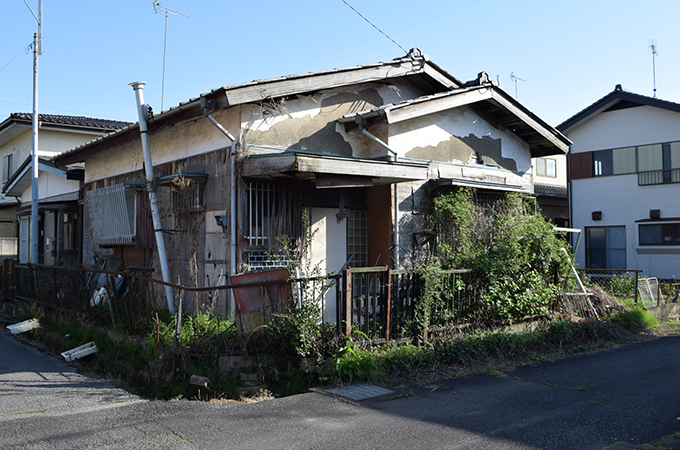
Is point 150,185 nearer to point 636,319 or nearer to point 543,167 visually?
point 636,319

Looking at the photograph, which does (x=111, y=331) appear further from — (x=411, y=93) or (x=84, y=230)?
(x=411, y=93)

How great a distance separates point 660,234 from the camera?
1853 cm

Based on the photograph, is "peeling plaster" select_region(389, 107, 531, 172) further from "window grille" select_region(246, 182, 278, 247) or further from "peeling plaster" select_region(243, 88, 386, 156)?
"window grille" select_region(246, 182, 278, 247)

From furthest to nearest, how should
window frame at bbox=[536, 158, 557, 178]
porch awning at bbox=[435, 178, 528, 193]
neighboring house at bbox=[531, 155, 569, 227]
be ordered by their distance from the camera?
window frame at bbox=[536, 158, 557, 178], neighboring house at bbox=[531, 155, 569, 227], porch awning at bbox=[435, 178, 528, 193]

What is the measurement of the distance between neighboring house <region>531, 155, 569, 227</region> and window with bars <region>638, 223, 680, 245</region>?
307 cm

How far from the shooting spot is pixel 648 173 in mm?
19141

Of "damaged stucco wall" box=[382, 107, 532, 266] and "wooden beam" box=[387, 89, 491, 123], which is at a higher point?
"wooden beam" box=[387, 89, 491, 123]

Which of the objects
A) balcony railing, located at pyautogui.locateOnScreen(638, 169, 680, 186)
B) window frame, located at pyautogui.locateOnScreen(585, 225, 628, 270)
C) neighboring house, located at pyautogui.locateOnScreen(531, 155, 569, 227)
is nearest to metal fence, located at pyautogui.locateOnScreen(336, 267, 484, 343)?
neighboring house, located at pyautogui.locateOnScreen(531, 155, 569, 227)

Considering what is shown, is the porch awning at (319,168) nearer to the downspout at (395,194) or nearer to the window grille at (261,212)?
the window grille at (261,212)

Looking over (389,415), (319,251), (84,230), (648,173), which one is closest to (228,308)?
(319,251)

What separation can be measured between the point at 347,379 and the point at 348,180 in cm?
328

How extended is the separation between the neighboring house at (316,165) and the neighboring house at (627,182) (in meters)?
8.74

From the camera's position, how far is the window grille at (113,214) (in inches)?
436

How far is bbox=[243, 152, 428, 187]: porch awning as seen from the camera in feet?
25.6
